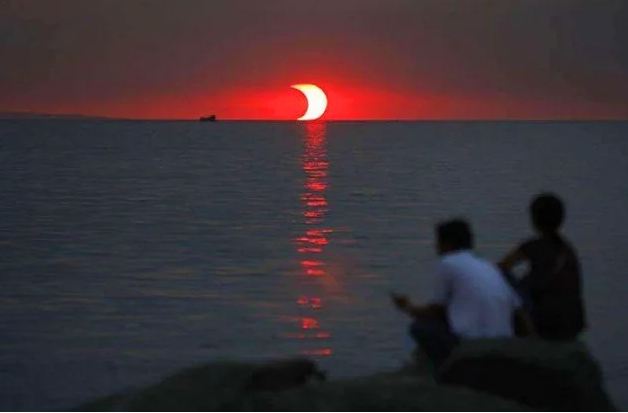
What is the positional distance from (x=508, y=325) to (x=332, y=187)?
49.2 metres

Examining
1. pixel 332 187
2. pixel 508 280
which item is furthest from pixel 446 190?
pixel 508 280

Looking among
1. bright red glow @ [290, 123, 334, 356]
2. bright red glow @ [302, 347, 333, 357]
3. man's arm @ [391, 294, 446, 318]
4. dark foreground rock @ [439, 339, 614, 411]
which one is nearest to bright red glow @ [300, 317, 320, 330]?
bright red glow @ [290, 123, 334, 356]

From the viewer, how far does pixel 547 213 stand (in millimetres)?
9281

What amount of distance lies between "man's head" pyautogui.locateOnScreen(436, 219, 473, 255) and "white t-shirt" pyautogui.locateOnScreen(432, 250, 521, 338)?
51 millimetres

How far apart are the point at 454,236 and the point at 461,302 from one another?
458 millimetres

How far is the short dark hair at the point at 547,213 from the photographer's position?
30.5 feet

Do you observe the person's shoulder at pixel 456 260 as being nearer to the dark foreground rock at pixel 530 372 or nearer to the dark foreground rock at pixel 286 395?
the dark foreground rock at pixel 530 372

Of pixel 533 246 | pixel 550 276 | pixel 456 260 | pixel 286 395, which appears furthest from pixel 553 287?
pixel 286 395

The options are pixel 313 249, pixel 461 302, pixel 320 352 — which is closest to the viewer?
pixel 461 302

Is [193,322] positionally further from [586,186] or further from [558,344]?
[586,186]

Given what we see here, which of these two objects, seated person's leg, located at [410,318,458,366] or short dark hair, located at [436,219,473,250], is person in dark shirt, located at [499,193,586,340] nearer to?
short dark hair, located at [436,219,473,250]

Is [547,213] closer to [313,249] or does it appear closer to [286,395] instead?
[286,395]

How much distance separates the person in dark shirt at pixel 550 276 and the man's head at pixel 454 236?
1.62 ft

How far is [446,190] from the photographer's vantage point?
5506 centimetres
